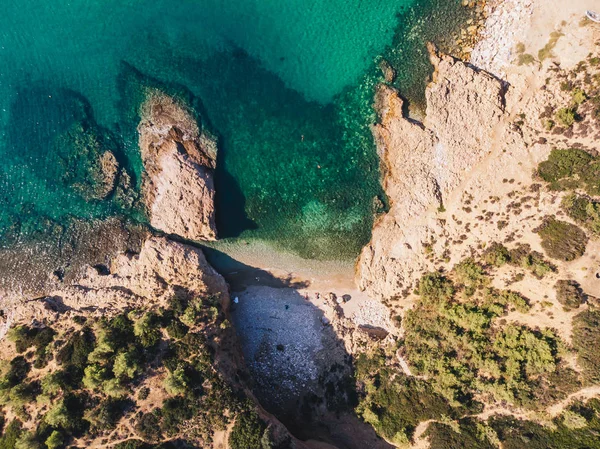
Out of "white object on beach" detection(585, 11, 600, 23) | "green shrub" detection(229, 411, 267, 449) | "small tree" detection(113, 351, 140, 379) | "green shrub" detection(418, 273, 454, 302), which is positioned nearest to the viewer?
"green shrub" detection(229, 411, 267, 449)

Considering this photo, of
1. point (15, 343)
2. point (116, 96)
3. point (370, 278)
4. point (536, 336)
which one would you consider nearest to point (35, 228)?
point (15, 343)

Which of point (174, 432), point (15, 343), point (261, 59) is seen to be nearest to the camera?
point (174, 432)

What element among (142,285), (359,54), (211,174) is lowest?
(142,285)

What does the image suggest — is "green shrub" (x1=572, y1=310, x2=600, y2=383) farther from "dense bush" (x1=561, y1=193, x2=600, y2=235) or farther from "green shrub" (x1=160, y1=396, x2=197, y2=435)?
"green shrub" (x1=160, y1=396, x2=197, y2=435)

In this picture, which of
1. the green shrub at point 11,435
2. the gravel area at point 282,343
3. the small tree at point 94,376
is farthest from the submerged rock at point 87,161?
the green shrub at point 11,435

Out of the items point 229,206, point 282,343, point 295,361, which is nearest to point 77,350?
point 282,343

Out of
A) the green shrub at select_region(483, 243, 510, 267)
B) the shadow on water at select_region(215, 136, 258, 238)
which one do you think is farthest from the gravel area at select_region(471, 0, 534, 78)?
the shadow on water at select_region(215, 136, 258, 238)

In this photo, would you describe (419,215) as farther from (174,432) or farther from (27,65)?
(27,65)

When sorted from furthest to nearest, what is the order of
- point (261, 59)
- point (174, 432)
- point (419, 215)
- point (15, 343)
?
point (261, 59) < point (419, 215) < point (15, 343) < point (174, 432)

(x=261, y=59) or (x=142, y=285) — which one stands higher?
(x=261, y=59)
